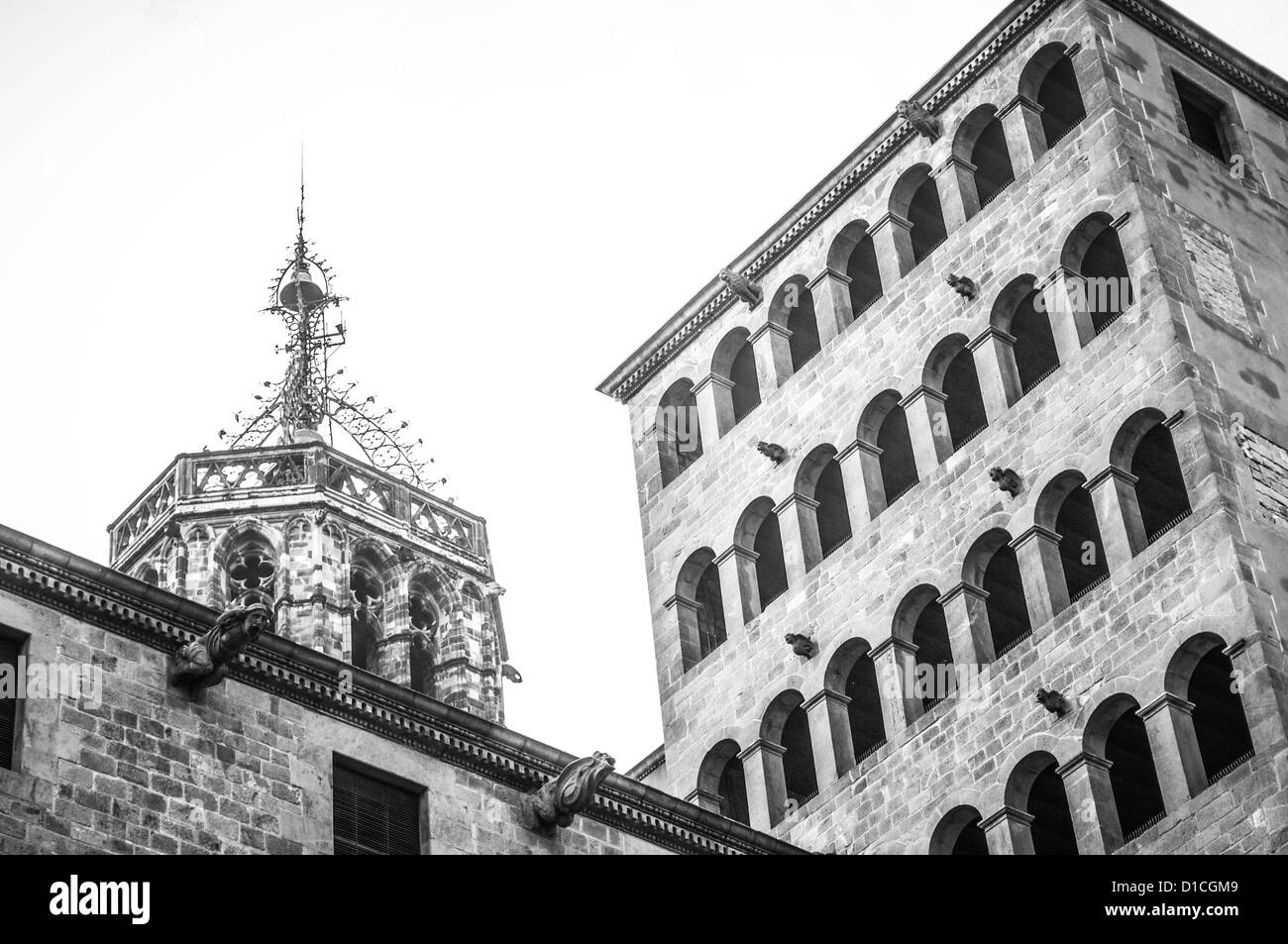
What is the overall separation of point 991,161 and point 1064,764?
13.3 meters

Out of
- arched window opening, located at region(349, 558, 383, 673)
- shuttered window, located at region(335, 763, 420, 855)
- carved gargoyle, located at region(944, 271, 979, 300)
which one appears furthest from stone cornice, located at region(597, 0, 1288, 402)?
shuttered window, located at region(335, 763, 420, 855)

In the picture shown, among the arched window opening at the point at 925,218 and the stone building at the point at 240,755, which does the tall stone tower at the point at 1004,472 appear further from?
the stone building at the point at 240,755

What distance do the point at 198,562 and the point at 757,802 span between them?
16.9m

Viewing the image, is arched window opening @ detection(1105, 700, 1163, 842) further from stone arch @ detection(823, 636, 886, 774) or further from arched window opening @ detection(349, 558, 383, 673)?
arched window opening @ detection(349, 558, 383, 673)

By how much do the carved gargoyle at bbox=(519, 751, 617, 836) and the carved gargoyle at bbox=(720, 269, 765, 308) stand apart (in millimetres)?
19375

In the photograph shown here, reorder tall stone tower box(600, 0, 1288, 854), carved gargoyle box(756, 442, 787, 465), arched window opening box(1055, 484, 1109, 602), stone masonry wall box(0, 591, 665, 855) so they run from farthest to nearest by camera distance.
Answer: carved gargoyle box(756, 442, 787, 465) → arched window opening box(1055, 484, 1109, 602) → tall stone tower box(600, 0, 1288, 854) → stone masonry wall box(0, 591, 665, 855)

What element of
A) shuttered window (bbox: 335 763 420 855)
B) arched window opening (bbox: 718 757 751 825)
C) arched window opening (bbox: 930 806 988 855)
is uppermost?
arched window opening (bbox: 718 757 751 825)

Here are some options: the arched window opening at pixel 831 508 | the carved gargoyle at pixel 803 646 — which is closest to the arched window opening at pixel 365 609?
the arched window opening at pixel 831 508

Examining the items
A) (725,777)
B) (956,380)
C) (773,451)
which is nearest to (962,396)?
(956,380)

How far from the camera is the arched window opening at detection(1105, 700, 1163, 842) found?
149 ft

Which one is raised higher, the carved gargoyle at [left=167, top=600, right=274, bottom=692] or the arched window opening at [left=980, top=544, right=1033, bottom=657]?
the arched window opening at [left=980, top=544, right=1033, bottom=657]

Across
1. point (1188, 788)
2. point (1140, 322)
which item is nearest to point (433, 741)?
point (1188, 788)

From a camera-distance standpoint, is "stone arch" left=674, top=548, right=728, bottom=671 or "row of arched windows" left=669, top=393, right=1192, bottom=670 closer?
"row of arched windows" left=669, top=393, right=1192, bottom=670
